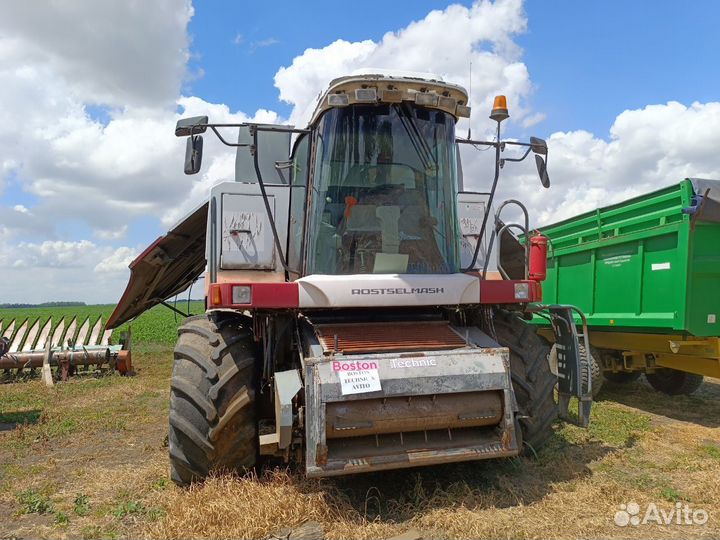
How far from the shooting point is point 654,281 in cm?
655

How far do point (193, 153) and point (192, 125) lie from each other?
0.19 meters

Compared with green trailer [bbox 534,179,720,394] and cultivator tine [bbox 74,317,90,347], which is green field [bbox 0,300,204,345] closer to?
cultivator tine [bbox 74,317,90,347]

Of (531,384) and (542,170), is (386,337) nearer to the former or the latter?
(531,384)

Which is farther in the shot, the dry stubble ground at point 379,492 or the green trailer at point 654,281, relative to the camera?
the green trailer at point 654,281

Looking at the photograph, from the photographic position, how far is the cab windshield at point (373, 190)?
3938 millimetres

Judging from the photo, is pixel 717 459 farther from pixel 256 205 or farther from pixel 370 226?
pixel 256 205

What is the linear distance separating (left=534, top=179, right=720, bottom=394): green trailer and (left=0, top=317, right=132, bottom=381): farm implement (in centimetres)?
839

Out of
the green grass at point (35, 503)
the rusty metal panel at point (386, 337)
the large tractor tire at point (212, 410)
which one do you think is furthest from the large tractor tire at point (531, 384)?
the green grass at point (35, 503)

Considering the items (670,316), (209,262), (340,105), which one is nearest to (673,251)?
(670,316)

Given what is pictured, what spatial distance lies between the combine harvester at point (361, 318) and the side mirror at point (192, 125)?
14 mm

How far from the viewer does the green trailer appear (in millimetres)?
6066

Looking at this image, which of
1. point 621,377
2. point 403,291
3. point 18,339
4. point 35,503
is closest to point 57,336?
point 18,339

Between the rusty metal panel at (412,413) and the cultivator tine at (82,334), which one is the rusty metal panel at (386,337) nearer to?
the rusty metal panel at (412,413)

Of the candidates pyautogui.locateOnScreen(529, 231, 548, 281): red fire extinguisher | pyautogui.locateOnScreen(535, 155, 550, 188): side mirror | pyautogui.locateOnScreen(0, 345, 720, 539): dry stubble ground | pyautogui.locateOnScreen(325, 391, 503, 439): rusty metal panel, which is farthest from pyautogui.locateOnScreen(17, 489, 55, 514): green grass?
pyautogui.locateOnScreen(535, 155, 550, 188): side mirror
